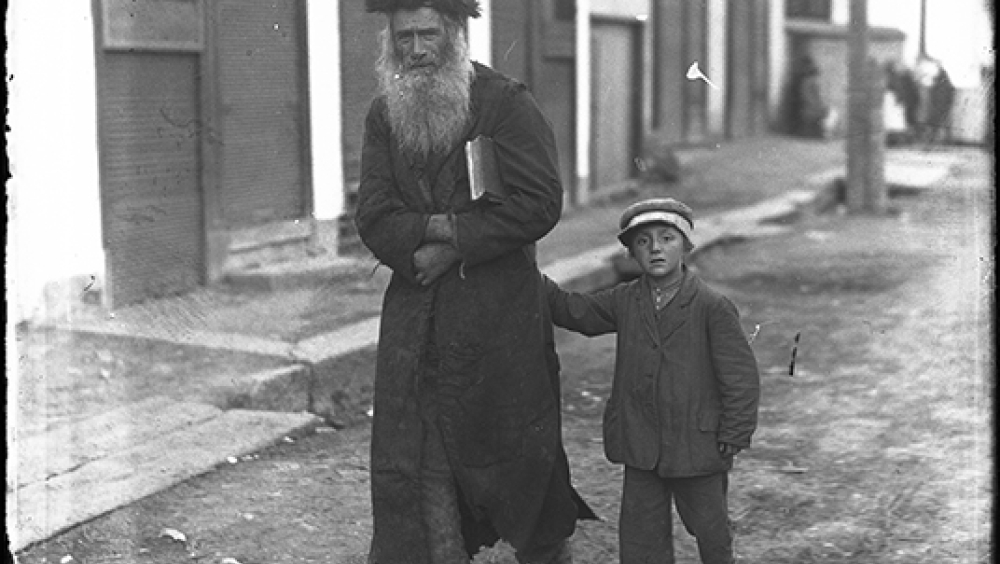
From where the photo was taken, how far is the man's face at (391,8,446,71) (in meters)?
3.61

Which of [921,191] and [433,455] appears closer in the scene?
[433,455]

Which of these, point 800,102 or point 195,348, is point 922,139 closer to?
point 800,102

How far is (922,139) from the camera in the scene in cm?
2164

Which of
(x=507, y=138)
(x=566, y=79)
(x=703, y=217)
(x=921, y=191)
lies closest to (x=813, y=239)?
(x=703, y=217)

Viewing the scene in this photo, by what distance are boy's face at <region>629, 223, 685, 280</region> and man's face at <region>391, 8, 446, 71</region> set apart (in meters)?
0.74

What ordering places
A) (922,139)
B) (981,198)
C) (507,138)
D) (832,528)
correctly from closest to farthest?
(507,138)
(832,528)
(981,198)
(922,139)

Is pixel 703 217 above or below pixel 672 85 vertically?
below

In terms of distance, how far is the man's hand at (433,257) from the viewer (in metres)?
3.62

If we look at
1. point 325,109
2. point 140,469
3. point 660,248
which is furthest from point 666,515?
point 325,109

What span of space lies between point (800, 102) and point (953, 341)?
49.9 feet

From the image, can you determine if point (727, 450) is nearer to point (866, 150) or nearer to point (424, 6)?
point (424, 6)

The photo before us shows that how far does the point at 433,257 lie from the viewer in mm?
3621

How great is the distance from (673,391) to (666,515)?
0.38 m

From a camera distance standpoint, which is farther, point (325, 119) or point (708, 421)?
point (325, 119)
